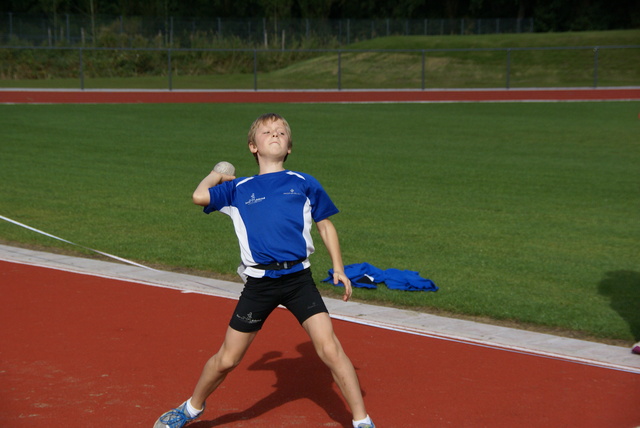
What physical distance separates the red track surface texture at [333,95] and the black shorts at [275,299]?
3167cm

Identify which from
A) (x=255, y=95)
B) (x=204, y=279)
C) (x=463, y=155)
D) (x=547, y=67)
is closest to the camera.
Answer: (x=204, y=279)

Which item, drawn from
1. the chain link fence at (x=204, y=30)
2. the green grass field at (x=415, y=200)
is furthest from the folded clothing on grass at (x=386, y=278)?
the chain link fence at (x=204, y=30)

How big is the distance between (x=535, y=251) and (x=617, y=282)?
4.71ft

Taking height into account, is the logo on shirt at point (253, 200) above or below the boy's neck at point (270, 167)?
below

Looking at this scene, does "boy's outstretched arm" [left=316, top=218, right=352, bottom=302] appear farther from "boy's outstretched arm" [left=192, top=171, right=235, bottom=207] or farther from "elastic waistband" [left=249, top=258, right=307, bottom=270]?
"boy's outstretched arm" [left=192, top=171, right=235, bottom=207]

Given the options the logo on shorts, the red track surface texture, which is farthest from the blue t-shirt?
the red track surface texture

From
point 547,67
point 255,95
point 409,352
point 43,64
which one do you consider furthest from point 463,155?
point 43,64

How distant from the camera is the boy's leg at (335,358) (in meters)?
4.50

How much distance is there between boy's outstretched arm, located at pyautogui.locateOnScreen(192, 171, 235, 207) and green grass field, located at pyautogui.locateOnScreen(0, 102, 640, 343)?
3.55 meters

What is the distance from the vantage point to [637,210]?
1288cm

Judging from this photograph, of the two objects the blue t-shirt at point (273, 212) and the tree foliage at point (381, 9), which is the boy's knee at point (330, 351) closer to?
the blue t-shirt at point (273, 212)

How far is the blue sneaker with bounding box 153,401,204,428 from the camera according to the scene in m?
4.75

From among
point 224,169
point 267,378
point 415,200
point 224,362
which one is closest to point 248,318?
point 224,362

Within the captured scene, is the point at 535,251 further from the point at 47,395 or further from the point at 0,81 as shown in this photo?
the point at 0,81
